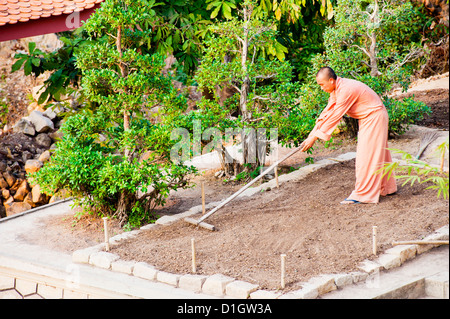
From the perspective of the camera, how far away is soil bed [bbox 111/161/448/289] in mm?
5219

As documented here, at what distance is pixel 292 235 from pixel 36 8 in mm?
5462

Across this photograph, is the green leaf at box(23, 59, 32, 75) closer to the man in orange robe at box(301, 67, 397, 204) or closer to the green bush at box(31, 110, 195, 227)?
the green bush at box(31, 110, 195, 227)

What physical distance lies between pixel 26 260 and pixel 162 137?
2066mm

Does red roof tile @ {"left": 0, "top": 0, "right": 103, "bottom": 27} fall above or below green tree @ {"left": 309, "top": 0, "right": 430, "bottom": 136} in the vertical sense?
above

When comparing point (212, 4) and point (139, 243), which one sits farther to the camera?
point (212, 4)

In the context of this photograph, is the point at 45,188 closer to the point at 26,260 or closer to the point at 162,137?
the point at 26,260

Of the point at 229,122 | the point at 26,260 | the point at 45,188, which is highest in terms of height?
the point at 229,122

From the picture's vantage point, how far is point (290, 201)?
22.8 feet

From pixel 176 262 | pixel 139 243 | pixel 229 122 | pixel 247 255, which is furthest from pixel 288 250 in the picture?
pixel 229 122

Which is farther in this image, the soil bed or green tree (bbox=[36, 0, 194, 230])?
green tree (bbox=[36, 0, 194, 230])

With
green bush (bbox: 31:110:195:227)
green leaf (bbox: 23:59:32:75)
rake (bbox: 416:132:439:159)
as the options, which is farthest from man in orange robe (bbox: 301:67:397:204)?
green leaf (bbox: 23:59:32:75)

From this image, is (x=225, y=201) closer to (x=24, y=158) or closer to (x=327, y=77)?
(x=327, y=77)

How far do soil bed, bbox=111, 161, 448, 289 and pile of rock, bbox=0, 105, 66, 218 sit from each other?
18.4ft

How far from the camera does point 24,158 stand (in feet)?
42.7
